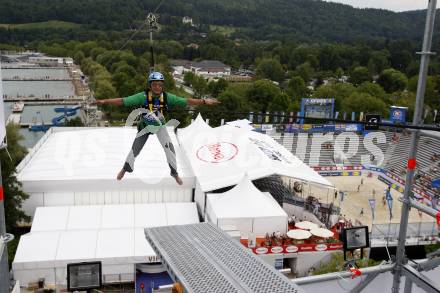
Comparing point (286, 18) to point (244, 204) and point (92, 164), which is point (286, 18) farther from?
point (244, 204)

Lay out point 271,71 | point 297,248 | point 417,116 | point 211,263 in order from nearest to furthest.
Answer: point 211,263 < point 417,116 < point 297,248 < point 271,71

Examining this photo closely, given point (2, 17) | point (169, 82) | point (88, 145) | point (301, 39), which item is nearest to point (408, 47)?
point (301, 39)

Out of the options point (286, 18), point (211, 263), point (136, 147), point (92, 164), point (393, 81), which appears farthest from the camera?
point (286, 18)

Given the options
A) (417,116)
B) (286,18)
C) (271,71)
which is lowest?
(271,71)

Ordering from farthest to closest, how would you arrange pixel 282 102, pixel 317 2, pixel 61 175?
1. pixel 317 2
2. pixel 282 102
3. pixel 61 175

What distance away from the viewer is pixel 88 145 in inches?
746

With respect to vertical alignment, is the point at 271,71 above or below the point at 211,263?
below

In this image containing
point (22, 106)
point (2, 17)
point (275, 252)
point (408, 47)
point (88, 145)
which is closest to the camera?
point (275, 252)

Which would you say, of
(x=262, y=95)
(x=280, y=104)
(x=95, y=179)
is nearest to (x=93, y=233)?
(x=95, y=179)

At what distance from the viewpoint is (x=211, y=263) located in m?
3.36

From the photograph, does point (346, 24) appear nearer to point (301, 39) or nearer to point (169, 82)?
point (301, 39)

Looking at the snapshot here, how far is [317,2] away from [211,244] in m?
177

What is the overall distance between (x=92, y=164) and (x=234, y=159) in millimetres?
5454

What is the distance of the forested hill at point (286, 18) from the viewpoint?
12275 centimetres
